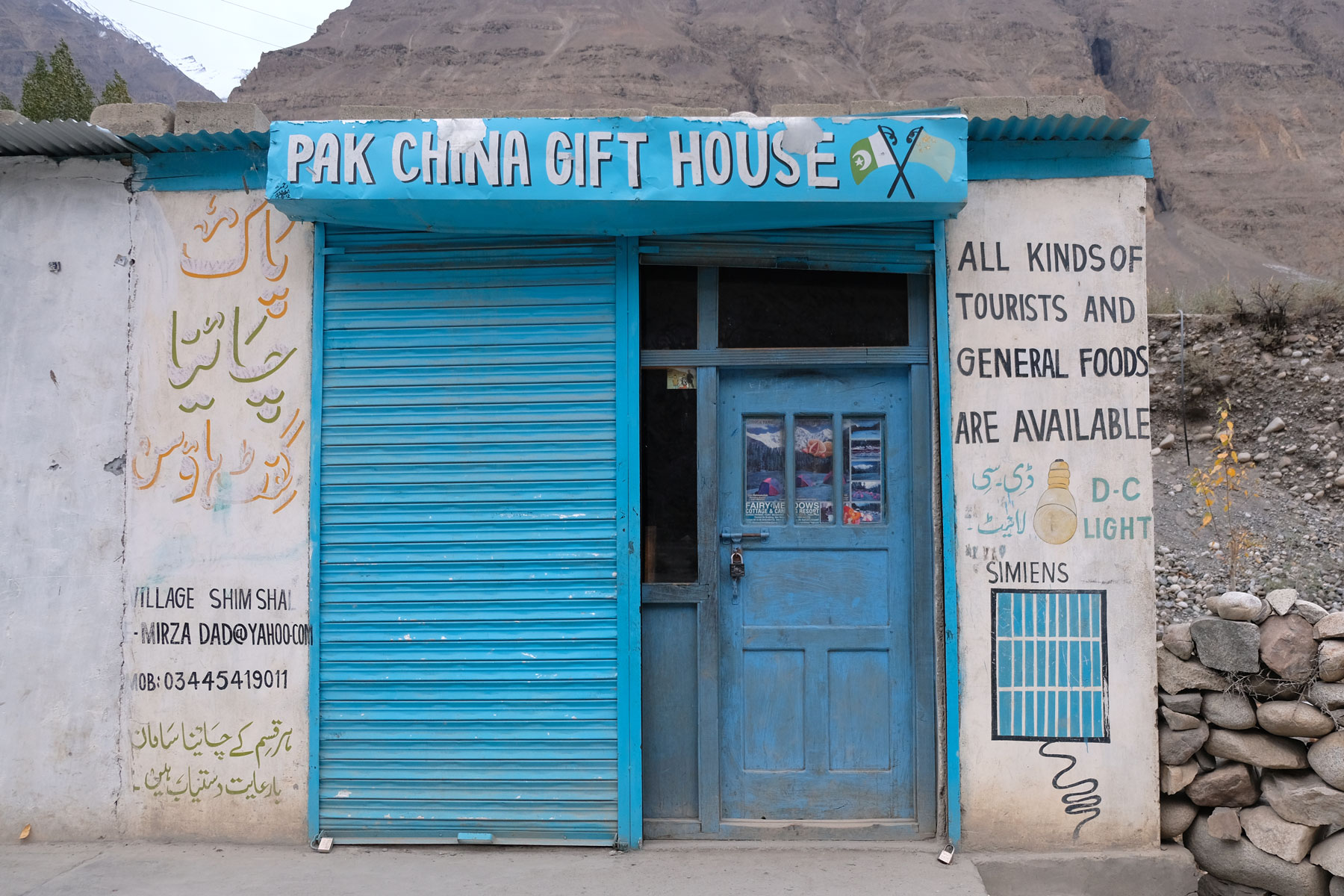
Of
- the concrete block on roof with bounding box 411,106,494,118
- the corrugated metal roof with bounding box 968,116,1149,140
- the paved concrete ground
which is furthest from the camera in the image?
the concrete block on roof with bounding box 411,106,494,118

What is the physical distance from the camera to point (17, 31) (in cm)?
5594

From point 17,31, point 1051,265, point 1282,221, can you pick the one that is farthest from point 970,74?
point 17,31

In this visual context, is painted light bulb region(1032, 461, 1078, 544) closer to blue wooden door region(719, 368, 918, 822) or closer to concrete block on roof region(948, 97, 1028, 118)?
blue wooden door region(719, 368, 918, 822)

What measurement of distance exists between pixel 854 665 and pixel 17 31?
7065 cm

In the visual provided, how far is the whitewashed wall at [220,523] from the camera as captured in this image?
13.6 ft

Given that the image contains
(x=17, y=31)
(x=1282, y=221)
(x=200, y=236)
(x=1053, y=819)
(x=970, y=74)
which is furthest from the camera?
(x=17, y=31)

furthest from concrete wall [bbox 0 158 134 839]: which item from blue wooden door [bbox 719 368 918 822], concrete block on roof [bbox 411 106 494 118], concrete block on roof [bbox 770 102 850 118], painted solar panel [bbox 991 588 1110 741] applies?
painted solar panel [bbox 991 588 1110 741]

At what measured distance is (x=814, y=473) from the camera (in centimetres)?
428

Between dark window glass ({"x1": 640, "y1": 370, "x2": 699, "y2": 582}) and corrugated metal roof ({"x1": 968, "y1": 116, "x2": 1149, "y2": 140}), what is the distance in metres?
1.71

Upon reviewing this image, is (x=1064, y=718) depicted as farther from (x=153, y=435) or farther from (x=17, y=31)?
(x=17, y=31)

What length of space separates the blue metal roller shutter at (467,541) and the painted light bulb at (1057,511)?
1.90m

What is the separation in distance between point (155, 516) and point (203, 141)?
1.71m

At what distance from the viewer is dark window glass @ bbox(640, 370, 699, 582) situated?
4234 millimetres

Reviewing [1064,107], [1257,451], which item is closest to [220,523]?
[1064,107]
